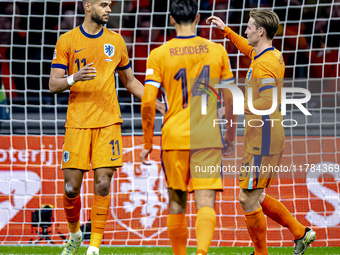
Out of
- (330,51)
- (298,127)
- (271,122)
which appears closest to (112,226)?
(271,122)

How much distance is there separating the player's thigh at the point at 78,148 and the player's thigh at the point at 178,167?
107 cm

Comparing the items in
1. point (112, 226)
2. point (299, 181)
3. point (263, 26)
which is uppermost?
point (263, 26)

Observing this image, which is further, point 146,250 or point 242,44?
point 146,250

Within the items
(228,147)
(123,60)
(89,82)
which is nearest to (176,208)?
(228,147)

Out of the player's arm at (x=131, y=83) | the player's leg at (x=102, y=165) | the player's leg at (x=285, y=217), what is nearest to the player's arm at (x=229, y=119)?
the player's leg at (x=285, y=217)

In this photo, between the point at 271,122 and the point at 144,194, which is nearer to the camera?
the point at 271,122

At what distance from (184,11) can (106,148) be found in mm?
1393

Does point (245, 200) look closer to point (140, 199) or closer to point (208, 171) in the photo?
point (208, 171)

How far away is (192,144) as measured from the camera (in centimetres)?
370

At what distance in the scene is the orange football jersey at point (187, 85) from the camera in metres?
3.69

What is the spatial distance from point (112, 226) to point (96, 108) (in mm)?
2019

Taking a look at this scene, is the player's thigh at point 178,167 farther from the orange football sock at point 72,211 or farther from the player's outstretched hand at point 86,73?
the orange football sock at point 72,211

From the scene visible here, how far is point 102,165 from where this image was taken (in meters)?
4.55

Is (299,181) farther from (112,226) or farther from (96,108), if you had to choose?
(96,108)
